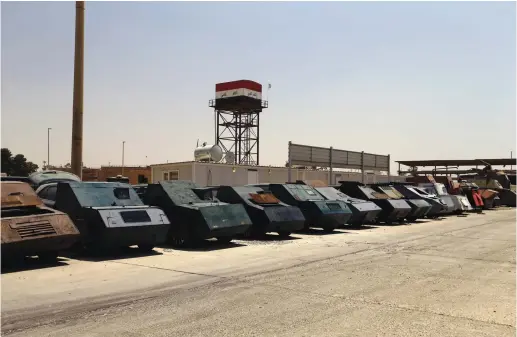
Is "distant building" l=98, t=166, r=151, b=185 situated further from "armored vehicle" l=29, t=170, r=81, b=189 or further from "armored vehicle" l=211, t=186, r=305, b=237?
"armored vehicle" l=211, t=186, r=305, b=237

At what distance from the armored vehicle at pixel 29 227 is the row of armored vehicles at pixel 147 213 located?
0.01m

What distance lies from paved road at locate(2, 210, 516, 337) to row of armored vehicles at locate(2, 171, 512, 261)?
1.68 ft

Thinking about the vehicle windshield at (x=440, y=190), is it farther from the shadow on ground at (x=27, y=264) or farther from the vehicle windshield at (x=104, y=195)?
the shadow on ground at (x=27, y=264)

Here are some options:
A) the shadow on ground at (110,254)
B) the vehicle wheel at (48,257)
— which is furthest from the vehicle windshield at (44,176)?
the vehicle wheel at (48,257)

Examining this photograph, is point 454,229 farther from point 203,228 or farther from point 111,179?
point 111,179

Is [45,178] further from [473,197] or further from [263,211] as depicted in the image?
[473,197]

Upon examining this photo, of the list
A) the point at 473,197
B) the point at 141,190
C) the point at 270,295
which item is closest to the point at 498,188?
the point at 473,197

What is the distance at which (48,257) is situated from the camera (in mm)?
9070

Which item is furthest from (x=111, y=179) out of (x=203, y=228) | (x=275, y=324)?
(x=275, y=324)

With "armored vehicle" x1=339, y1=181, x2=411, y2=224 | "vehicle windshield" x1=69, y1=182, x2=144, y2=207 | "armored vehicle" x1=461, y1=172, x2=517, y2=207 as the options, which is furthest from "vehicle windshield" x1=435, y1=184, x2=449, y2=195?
"vehicle windshield" x1=69, y1=182, x2=144, y2=207

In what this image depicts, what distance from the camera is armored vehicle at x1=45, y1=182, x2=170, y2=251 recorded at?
9414mm

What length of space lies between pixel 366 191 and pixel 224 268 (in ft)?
37.3

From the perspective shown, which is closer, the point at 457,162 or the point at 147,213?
the point at 147,213

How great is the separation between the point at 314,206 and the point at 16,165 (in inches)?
1815
